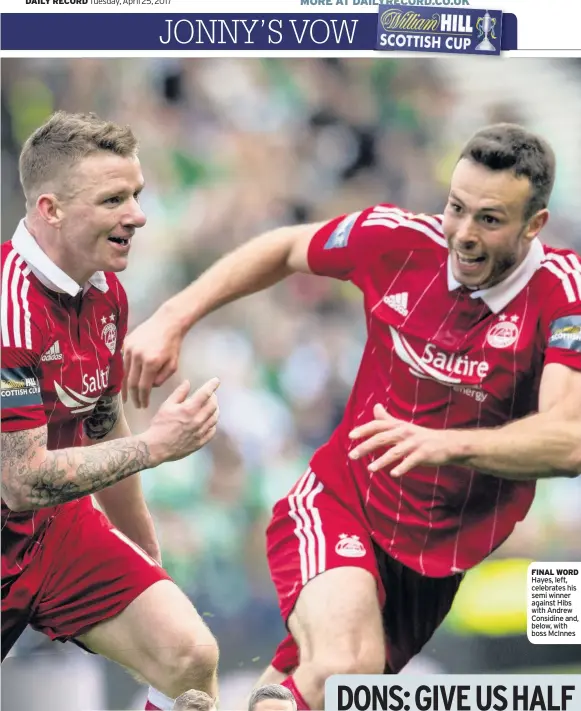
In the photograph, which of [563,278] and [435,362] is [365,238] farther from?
[563,278]

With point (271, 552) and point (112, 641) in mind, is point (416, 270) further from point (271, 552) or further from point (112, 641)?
point (112, 641)

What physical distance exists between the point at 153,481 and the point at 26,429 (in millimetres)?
426

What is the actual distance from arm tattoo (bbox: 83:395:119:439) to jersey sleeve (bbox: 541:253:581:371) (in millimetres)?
1199

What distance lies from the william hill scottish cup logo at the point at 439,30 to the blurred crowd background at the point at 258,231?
0.04 m

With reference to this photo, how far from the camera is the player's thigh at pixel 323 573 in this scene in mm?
2861

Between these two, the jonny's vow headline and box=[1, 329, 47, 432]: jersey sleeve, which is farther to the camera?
the jonny's vow headline

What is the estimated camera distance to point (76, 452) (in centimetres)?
285

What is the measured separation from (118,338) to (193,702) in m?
1.02

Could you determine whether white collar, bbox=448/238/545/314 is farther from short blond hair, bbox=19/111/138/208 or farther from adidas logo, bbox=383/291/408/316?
short blond hair, bbox=19/111/138/208

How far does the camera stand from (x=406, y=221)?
2.99 meters

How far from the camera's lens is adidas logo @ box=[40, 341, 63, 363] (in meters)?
2.84

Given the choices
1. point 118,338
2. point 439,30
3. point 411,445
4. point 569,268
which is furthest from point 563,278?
point 118,338

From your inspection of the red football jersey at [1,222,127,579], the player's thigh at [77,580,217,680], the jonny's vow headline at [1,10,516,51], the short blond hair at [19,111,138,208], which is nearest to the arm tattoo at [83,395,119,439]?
the red football jersey at [1,222,127,579]

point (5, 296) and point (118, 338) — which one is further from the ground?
point (5, 296)
